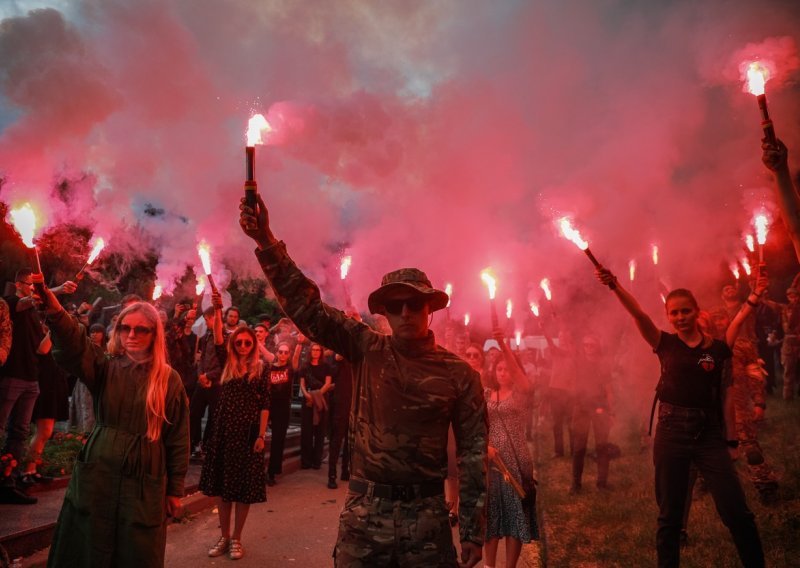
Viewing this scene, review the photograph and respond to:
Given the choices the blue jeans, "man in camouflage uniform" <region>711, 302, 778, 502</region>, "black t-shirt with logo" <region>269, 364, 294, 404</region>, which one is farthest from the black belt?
"black t-shirt with logo" <region>269, 364, 294, 404</region>

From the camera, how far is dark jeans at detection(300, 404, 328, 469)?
30.8 ft

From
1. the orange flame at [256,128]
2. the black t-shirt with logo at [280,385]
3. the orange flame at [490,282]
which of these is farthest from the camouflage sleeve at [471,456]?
the black t-shirt with logo at [280,385]

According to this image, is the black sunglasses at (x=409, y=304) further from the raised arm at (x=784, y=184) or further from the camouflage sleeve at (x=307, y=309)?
Result: the raised arm at (x=784, y=184)

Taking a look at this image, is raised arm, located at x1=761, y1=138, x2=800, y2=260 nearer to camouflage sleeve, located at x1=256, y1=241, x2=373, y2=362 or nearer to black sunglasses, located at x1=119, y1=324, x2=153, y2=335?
camouflage sleeve, located at x1=256, y1=241, x2=373, y2=362

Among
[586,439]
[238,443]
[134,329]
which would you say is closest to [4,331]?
[238,443]

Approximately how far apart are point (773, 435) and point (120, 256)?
57.9 feet

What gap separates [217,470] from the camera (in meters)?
5.35

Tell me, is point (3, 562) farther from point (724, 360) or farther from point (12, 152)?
point (12, 152)

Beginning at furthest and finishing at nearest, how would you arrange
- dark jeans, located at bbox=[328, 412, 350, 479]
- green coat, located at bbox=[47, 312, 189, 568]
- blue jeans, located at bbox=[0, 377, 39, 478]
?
dark jeans, located at bbox=[328, 412, 350, 479], blue jeans, located at bbox=[0, 377, 39, 478], green coat, located at bbox=[47, 312, 189, 568]

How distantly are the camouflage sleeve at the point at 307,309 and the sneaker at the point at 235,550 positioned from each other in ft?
11.1

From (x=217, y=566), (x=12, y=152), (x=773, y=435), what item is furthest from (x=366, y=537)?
(x=773, y=435)

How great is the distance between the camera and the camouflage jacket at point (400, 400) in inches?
101

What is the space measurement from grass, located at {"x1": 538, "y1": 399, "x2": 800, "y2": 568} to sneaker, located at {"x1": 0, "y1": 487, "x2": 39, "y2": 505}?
5352 millimetres

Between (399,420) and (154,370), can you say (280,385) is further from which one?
(399,420)
